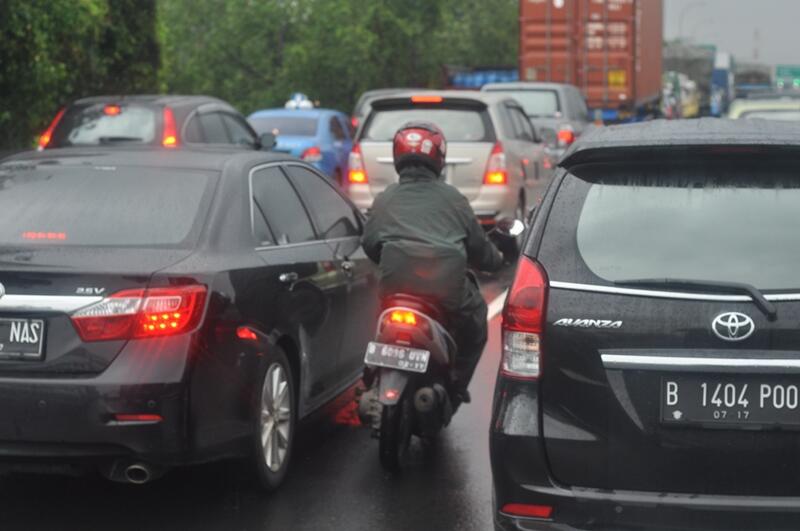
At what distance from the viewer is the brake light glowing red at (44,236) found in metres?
6.23

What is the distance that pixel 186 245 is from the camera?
20.0ft

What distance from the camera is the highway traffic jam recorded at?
14.6 feet

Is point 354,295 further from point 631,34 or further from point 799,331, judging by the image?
point 631,34

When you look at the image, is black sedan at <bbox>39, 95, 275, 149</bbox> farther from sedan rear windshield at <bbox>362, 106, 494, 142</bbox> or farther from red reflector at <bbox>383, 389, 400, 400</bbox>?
red reflector at <bbox>383, 389, 400, 400</bbox>

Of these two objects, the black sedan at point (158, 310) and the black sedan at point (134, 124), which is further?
the black sedan at point (134, 124)

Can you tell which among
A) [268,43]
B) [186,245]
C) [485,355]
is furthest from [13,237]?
[268,43]

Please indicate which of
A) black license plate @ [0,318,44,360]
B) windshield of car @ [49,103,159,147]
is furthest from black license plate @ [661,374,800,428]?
windshield of car @ [49,103,159,147]

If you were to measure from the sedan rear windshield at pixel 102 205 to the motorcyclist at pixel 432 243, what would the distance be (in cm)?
95

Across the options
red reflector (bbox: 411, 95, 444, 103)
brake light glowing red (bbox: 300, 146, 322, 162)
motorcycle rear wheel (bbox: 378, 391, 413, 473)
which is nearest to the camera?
motorcycle rear wheel (bbox: 378, 391, 413, 473)

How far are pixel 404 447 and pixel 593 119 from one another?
74.9 feet

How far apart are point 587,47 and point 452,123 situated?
51.8 ft

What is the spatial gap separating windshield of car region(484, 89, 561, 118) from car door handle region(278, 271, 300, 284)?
17685 mm

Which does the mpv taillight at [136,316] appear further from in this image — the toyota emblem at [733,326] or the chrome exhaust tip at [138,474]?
the toyota emblem at [733,326]

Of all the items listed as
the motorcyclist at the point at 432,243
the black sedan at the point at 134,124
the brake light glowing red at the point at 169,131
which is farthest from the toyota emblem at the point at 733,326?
the brake light glowing red at the point at 169,131
